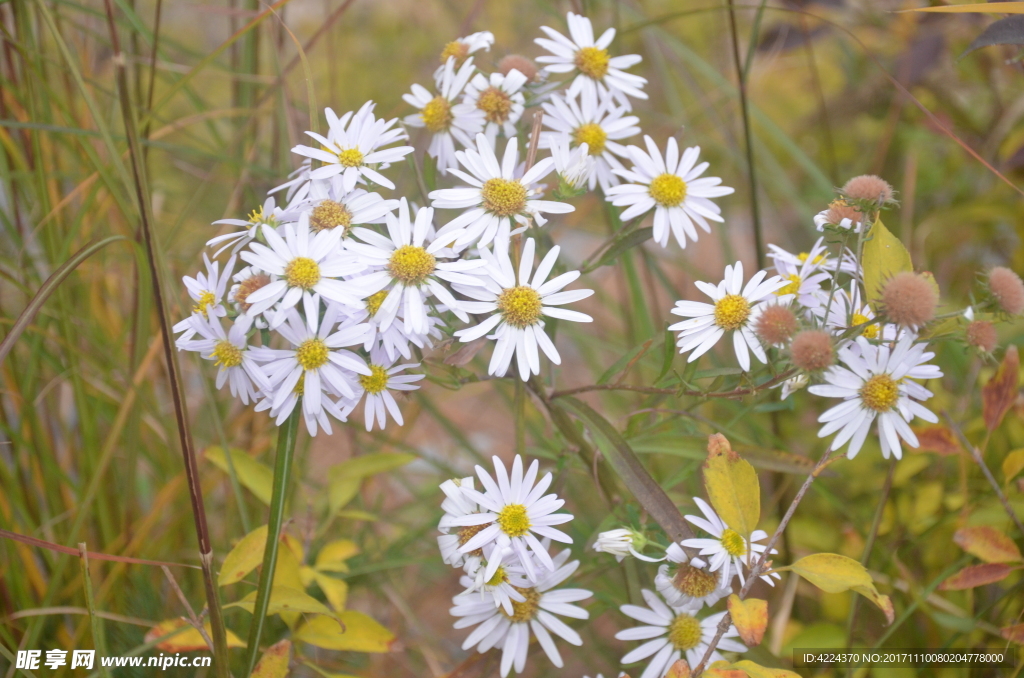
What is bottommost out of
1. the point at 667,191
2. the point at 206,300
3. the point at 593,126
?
the point at 206,300

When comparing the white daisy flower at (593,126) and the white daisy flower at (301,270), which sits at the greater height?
the white daisy flower at (593,126)

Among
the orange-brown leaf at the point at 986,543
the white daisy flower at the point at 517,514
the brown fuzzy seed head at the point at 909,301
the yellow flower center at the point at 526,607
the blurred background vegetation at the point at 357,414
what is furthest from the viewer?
the blurred background vegetation at the point at 357,414

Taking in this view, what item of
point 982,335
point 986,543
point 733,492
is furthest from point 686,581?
point 986,543

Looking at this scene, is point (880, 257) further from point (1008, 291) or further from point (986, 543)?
point (986, 543)

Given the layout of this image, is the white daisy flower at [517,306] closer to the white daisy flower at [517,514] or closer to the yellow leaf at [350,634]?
the white daisy flower at [517,514]

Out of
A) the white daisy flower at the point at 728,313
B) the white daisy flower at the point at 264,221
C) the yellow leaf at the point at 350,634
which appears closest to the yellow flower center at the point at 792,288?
the white daisy flower at the point at 728,313

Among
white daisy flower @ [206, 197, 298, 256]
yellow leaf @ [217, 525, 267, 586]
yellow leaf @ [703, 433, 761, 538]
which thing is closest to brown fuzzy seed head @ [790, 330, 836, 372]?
yellow leaf @ [703, 433, 761, 538]

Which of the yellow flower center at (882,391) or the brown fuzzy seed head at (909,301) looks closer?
the brown fuzzy seed head at (909,301)
